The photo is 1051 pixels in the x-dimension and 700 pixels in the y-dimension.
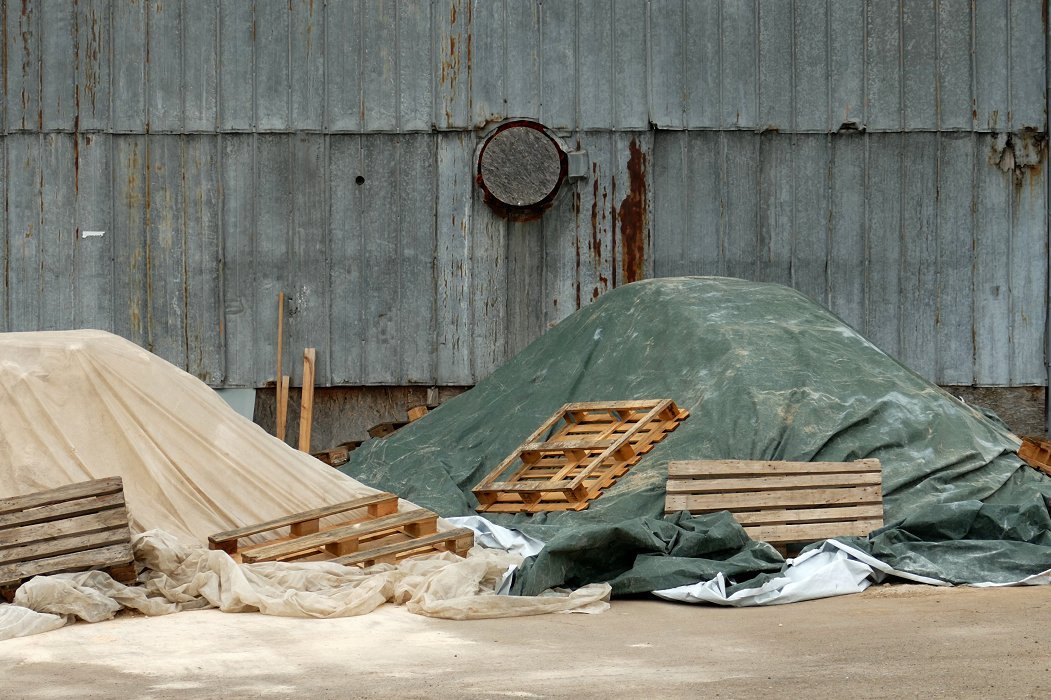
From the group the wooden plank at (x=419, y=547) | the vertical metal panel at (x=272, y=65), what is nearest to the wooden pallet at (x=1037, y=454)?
the wooden plank at (x=419, y=547)

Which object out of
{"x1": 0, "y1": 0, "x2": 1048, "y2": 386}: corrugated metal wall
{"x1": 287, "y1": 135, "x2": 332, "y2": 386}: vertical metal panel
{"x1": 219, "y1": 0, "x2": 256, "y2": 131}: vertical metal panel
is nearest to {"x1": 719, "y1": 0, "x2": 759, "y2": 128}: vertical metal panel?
{"x1": 0, "y1": 0, "x2": 1048, "y2": 386}: corrugated metal wall

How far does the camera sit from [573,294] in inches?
509

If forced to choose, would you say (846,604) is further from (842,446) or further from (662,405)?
(662,405)

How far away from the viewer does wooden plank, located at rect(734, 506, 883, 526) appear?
832cm

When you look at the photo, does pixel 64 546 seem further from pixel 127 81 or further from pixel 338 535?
pixel 127 81

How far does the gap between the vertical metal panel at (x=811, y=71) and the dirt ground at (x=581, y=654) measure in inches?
262

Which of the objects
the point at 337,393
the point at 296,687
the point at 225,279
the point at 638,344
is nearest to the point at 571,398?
the point at 638,344

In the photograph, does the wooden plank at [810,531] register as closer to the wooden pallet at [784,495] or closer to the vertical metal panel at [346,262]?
the wooden pallet at [784,495]

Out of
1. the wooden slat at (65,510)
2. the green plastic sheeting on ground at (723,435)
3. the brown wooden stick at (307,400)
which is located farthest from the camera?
the brown wooden stick at (307,400)

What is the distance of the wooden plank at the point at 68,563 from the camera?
6816 mm

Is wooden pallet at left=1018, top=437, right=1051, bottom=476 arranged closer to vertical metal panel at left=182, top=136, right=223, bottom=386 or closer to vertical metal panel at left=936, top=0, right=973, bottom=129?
vertical metal panel at left=936, top=0, right=973, bottom=129

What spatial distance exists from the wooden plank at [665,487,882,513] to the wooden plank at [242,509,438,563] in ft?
5.21

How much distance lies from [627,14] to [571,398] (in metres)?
4.14

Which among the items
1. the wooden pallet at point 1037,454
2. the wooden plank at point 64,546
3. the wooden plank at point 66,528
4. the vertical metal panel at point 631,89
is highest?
the vertical metal panel at point 631,89
